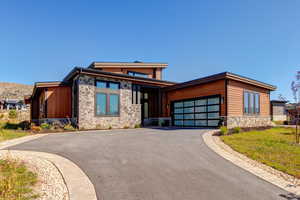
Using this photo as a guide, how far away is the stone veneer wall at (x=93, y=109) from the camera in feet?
40.7

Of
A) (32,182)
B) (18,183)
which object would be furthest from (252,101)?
(18,183)

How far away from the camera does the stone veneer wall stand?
40.7 feet

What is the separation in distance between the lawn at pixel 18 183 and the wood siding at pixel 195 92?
11.9m

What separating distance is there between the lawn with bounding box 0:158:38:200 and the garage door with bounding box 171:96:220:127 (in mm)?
12098

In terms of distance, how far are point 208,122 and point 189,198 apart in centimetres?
1150

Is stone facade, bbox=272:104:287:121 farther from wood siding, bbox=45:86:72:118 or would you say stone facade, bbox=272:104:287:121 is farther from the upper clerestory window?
wood siding, bbox=45:86:72:118

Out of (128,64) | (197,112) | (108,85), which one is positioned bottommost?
(197,112)

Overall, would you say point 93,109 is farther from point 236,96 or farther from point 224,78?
point 236,96

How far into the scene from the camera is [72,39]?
1516 cm

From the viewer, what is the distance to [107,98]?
44.7ft

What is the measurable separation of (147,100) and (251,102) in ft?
32.3

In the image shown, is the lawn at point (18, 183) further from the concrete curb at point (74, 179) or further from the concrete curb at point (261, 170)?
the concrete curb at point (261, 170)

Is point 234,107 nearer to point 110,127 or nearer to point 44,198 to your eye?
point 110,127

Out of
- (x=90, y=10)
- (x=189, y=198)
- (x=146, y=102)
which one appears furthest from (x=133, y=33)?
(x=189, y=198)
